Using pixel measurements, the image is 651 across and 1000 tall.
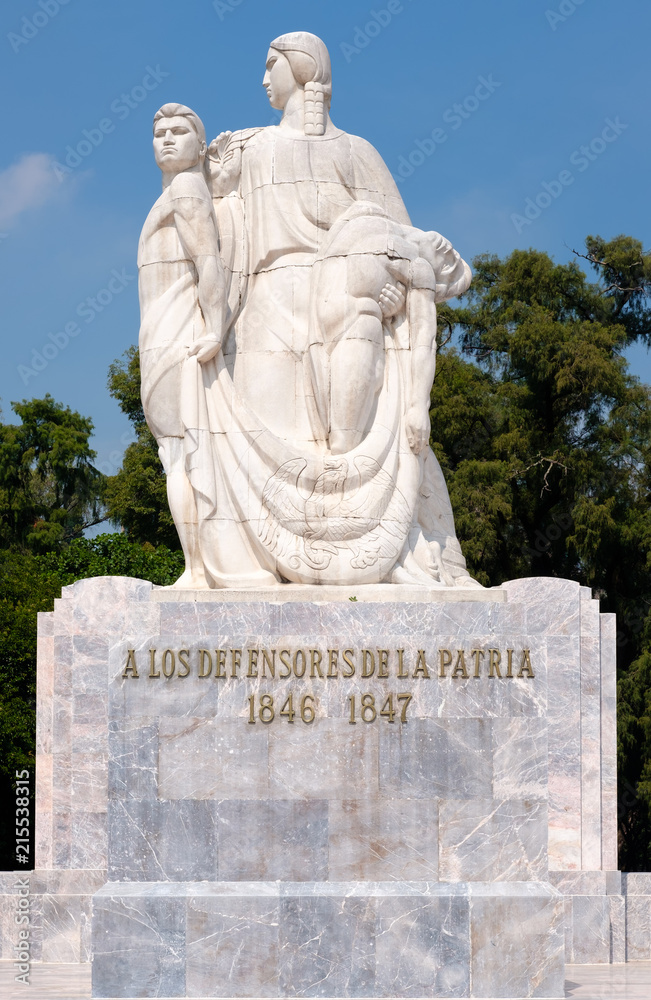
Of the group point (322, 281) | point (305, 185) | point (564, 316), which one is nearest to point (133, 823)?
point (322, 281)

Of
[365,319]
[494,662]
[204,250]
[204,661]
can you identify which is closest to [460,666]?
[494,662]

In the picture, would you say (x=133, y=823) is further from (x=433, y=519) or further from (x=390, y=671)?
(x=433, y=519)

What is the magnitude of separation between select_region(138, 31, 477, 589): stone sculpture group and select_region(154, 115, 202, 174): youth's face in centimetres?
1

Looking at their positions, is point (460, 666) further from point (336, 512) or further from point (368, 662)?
point (336, 512)

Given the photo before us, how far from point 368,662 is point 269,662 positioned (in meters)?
0.70

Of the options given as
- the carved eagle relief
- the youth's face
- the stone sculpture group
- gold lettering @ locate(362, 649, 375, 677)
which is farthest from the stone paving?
the youth's face

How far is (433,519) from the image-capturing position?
42.1ft

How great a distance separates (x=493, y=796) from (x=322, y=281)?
426 cm

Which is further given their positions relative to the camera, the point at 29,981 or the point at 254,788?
the point at 29,981

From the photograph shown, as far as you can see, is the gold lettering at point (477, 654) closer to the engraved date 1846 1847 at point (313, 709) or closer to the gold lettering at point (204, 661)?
the engraved date 1846 1847 at point (313, 709)

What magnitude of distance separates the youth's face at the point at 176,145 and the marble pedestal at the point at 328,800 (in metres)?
3.61

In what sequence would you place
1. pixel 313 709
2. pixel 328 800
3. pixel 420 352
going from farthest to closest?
1. pixel 420 352
2. pixel 313 709
3. pixel 328 800

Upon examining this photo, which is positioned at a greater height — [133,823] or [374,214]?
[374,214]

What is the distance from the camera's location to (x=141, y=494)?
29219mm
